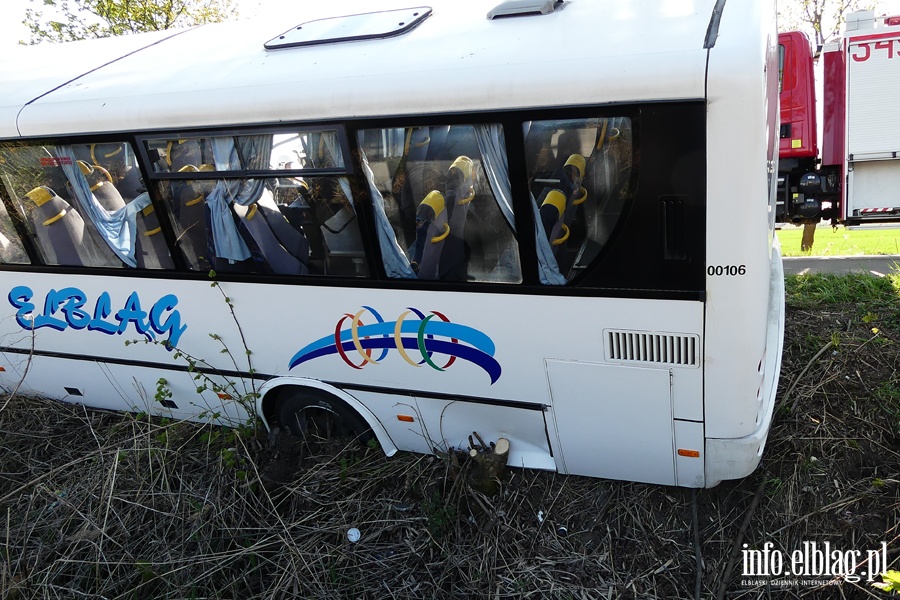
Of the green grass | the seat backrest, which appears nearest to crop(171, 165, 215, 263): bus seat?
the seat backrest

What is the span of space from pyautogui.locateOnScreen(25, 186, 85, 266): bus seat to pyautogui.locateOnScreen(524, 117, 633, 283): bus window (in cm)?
335

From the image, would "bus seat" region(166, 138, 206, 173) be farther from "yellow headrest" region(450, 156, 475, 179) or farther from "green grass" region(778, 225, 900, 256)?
"green grass" region(778, 225, 900, 256)

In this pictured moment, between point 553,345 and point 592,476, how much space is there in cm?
97

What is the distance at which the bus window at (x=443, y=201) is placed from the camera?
125 inches

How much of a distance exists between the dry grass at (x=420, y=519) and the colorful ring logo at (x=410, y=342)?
77 cm

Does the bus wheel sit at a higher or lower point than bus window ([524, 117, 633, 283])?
lower

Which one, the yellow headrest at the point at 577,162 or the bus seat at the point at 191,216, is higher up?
the yellow headrest at the point at 577,162

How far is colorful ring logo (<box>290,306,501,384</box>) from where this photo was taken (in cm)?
352

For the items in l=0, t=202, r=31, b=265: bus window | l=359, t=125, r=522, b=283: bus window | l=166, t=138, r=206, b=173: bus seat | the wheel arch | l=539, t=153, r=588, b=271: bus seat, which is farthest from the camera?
l=0, t=202, r=31, b=265: bus window

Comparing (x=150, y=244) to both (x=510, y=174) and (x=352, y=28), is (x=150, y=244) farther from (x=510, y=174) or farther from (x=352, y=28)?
(x=510, y=174)

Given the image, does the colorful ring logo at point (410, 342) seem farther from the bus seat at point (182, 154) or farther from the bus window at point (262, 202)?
the bus seat at point (182, 154)

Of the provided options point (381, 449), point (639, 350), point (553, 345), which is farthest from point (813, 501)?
point (381, 449)

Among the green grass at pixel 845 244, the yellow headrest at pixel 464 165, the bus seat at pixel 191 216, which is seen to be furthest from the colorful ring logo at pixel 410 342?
the green grass at pixel 845 244
